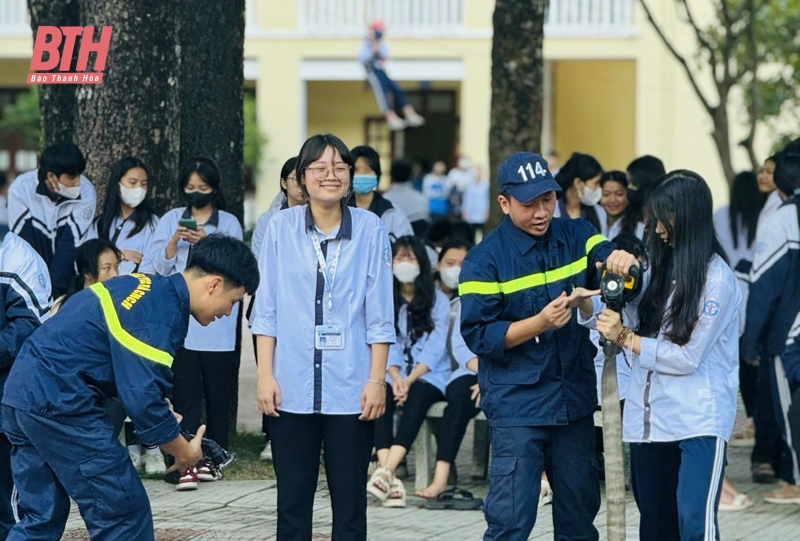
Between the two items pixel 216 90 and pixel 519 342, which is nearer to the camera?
pixel 519 342

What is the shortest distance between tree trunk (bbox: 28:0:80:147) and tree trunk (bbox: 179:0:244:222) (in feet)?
3.37

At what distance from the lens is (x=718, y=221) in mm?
10359

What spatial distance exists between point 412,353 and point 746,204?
8.57 ft

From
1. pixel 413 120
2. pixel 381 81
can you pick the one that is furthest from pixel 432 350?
pixel 413 120

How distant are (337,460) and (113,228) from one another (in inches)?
137

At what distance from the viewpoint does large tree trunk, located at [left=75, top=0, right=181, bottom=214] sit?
9.11m

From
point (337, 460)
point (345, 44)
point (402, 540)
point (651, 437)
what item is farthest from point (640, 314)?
point (345, 44)

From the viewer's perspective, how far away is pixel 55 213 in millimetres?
9117

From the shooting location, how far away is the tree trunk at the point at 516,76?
37.6 feet

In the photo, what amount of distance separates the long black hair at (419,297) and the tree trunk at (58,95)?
2.88 meters

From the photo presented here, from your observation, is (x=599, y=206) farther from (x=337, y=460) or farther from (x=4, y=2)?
(x=4, y=2)

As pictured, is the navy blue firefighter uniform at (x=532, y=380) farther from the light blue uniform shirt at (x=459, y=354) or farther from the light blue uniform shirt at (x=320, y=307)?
the light blue uniform shirt at (x=459, y=354)

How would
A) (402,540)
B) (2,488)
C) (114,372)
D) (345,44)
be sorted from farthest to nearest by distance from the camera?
(345,44) → (402,540) → (2,488) → (114,372)

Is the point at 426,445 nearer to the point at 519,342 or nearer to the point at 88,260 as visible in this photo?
the point at 88,260
